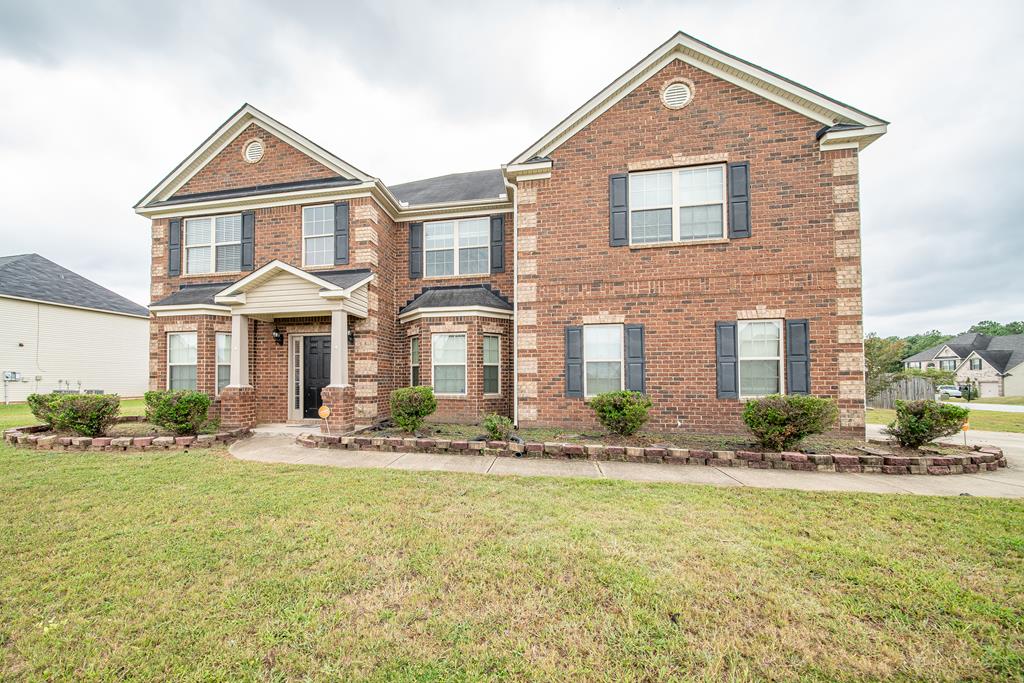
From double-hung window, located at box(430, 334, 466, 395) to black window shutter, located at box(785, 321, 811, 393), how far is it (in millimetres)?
7726

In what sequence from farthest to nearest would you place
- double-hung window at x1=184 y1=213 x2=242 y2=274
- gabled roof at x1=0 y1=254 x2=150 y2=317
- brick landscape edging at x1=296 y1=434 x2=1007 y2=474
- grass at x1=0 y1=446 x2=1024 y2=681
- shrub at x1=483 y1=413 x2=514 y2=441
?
gabled roof at x1=0 y1=254 x2=150 y2=317
double-hung window at x1=184 y1=213 x2=242 y2=274
shrub at x1=483 y1=413 x2=514 y2=441
brick landscape edging at x1=296 y1=434 x2=1007 y2=474
grass at x1=0 y1=446 x2=1024 y2=681

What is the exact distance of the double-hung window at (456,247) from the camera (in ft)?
38.2

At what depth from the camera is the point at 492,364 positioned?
1088 cm

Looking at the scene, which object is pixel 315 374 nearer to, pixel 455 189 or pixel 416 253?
pixel 416 253

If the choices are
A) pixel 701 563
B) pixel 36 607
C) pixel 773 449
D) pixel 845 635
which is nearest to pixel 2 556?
pixel 36 607

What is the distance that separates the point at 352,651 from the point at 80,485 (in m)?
5.90

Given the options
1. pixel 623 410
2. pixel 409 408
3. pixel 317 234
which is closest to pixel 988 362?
pixel 623 410

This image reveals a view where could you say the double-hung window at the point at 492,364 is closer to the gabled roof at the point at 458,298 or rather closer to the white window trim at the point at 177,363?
the gabled roof at the point at 458,298

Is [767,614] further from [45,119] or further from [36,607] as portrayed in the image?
[45,119]

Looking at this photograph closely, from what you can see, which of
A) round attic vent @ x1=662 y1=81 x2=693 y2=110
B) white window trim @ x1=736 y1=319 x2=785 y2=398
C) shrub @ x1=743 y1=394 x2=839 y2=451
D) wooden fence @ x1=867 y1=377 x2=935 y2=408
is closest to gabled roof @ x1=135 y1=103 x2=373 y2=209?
round attic vent @ x1=662 y1=81 x2=693 y2=110

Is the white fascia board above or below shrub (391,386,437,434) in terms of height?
above

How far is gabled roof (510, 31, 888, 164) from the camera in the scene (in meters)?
8.47

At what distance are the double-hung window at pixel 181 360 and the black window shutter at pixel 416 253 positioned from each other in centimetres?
607

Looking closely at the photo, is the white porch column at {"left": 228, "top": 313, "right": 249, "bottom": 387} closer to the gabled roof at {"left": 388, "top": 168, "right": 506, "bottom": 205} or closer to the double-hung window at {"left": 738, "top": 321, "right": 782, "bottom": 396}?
the gabled roof at {"left": 388, "top": 168, "right": 506, "bottom": 205}
